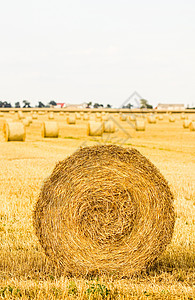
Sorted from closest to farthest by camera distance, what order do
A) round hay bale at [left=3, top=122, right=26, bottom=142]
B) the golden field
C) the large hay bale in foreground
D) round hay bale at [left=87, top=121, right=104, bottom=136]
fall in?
the golden field < the large hay bale in foreground < round hay bale at [left=3, top=122, right=26, bottom=142] < round hay bale at [left=87, top=121, right=104, bottom=136]

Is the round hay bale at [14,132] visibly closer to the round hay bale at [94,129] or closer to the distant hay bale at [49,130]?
the distant hay bale at [49,130]

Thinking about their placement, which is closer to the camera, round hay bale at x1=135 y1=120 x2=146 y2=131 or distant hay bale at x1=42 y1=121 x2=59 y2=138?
distant hay bale at x1=42 y1=121 x2=59 y2=138

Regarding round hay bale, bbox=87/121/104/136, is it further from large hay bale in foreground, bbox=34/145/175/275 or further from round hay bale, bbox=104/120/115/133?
large hay bale in foreground, bbox=34/145/175/275

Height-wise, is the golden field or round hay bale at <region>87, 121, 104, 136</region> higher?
round hay bale at <region>87, 121, 104, 136</region>

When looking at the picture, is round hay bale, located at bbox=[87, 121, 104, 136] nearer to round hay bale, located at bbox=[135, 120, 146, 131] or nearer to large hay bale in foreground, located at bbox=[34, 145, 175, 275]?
round hay bale, located at bbox=[135, 120, 146, 131]

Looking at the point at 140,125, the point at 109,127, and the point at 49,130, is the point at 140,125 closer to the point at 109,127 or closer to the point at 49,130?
the point at 109,127

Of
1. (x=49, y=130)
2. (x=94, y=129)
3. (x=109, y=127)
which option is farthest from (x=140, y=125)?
(x=49, y=130)

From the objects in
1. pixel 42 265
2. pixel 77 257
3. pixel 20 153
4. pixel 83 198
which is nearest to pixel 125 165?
pixel 83 198

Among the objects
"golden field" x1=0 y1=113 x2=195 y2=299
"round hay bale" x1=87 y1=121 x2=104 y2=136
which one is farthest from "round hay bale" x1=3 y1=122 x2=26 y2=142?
"golden field" x1=0 y1=113 x2=195 y2=299

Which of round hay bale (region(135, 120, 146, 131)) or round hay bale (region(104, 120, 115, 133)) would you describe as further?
round hay bale (region(135, 120, 146, 131))

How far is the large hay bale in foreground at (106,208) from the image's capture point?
498 cm

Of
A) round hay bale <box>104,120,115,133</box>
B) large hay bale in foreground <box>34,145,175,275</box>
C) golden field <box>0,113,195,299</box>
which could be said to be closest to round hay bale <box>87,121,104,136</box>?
round hay bale <box>104,120,115,133</box>

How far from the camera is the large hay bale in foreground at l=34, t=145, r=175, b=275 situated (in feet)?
16.4

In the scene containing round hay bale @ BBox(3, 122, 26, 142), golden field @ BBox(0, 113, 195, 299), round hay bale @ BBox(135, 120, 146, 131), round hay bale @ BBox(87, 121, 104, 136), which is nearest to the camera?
golden field @ BBox(0, 113, 195, 299)
